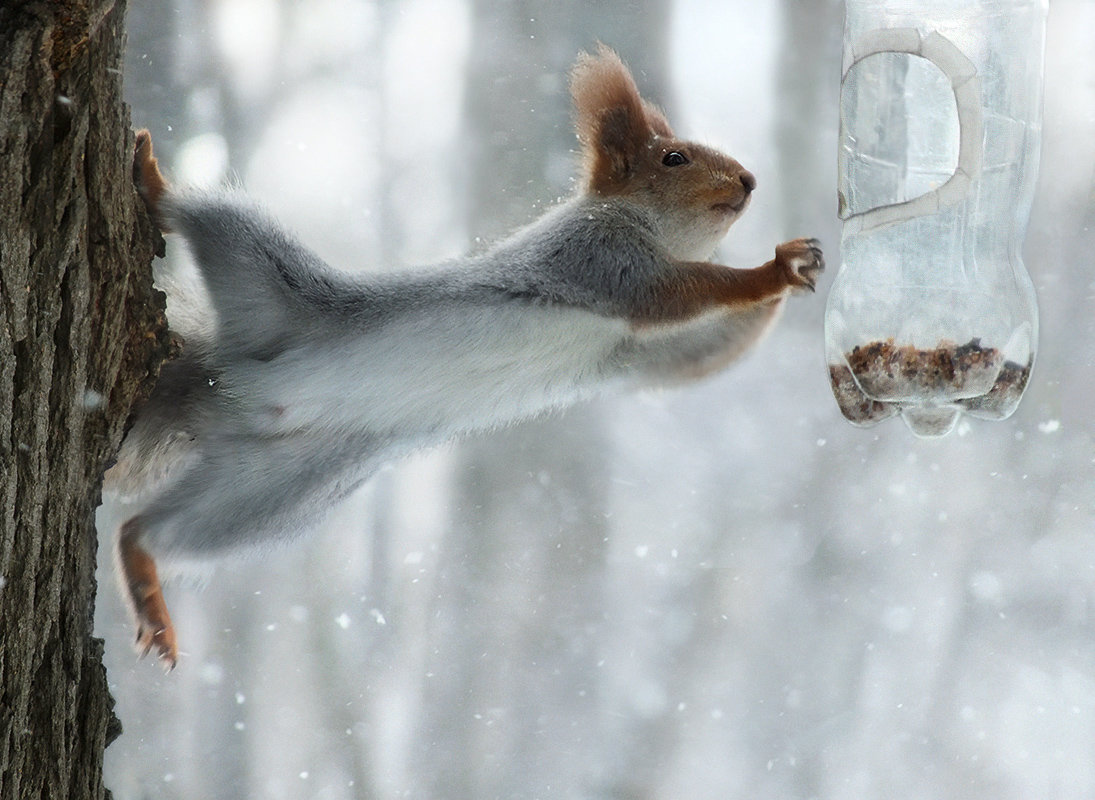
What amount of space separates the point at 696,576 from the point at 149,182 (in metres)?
2.16

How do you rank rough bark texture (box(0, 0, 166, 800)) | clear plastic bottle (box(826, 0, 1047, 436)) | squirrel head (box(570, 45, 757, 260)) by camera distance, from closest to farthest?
rough bark texture (box(0, 0, 166, 800))
clear plastic bottle (box(826, 0, 1047, 436))
squirrel head (box(570, 45, 757, 260))

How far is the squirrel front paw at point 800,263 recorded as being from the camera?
1485 millimetres

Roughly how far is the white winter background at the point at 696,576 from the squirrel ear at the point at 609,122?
45.1 inches

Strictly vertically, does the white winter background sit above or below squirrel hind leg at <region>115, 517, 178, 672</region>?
below

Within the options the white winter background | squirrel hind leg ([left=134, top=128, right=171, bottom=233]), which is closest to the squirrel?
squirrel hind leg ([left=134, top=128, right=171, bottom=233])

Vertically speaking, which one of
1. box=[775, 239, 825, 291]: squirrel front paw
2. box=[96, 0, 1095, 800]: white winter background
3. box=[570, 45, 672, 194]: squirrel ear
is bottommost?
box=[96, 0, 1095, 800]: white winter background

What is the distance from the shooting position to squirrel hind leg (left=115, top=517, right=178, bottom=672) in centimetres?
142

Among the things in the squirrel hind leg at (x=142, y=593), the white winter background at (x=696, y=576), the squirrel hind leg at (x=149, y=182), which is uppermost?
the squirrel hind leg at (x=149, y=182)

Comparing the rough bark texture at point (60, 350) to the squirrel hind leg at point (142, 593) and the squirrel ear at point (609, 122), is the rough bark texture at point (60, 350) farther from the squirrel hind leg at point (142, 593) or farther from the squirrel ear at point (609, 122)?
the squirrel ear at point (609, 122)

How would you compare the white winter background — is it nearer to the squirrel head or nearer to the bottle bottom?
the squirrel head

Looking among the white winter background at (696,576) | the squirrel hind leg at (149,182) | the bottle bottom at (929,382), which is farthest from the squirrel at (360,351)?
the white winter background at (696,576)

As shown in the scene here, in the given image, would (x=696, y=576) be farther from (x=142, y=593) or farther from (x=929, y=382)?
(x=142, y=593)

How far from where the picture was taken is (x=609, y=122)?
5.53ft

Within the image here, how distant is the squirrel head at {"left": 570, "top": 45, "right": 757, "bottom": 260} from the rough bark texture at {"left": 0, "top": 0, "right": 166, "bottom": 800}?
2.40 feet
